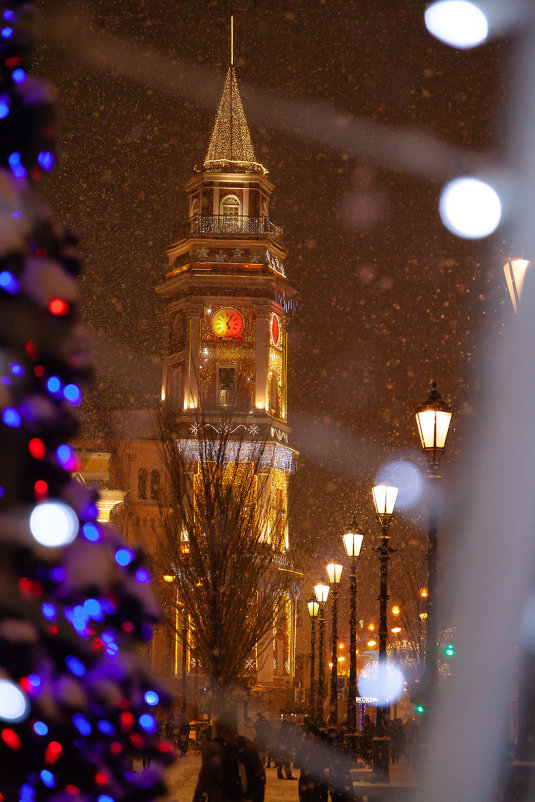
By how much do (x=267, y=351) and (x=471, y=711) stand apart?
40.1 m

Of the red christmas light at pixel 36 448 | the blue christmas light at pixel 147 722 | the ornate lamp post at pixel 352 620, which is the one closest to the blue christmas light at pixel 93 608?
the blue christmas light at pixel 147 722

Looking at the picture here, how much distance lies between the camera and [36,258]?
3.32 meters

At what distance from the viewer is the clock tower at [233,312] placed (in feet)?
250

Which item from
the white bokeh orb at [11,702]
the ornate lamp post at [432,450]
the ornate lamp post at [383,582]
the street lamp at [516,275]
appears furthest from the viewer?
the ornate lamp post at [383,582]

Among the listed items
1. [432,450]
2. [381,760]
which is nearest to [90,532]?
[432,450]

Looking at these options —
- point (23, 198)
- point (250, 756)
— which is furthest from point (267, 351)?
point (23, 198)

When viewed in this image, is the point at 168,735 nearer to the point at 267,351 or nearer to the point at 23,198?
the point at 23,198

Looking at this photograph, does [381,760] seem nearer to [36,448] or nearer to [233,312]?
[36,448]

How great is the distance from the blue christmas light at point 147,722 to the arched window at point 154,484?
74.3 meters

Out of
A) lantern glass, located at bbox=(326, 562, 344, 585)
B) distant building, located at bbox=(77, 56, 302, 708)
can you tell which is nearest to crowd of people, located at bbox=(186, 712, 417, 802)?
lantern glass, located at bbox=(326, 562, 344, 585)

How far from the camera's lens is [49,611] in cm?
321

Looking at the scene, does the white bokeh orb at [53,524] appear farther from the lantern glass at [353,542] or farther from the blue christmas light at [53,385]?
the lantern glass at [353,542]

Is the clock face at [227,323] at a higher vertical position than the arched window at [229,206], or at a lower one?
lower

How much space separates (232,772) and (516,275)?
5121 mm
